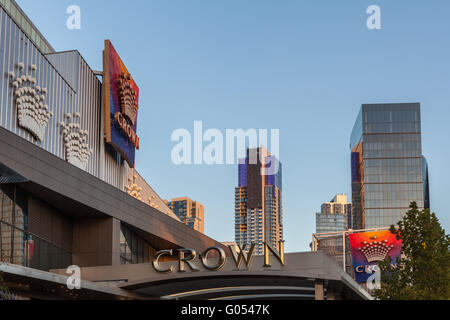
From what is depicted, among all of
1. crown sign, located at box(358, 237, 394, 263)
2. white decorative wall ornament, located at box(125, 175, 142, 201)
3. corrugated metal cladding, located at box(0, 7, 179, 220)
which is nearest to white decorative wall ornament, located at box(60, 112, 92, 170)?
corrugated metal cladding, located at box(0, 7, 179, 220)

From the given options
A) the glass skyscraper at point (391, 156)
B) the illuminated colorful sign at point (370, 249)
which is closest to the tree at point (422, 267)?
the illuminated colorful sign at point (370, 249)

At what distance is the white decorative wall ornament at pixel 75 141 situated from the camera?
35156 mm

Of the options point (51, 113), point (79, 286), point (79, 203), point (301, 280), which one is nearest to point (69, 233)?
point (79, 203)

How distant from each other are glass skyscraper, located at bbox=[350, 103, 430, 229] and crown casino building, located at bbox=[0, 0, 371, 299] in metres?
102

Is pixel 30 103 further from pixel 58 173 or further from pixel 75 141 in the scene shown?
pixel 75 141

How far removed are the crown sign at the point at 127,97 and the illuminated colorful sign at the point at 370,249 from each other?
36.6m

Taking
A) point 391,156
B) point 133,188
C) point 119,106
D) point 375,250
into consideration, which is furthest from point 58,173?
point 391,156

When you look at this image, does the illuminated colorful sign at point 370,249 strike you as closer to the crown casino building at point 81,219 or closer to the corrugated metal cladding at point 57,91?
the crown casino building at point 81,219

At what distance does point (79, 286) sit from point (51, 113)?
12.0 metres

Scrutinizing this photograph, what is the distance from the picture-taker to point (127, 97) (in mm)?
43844

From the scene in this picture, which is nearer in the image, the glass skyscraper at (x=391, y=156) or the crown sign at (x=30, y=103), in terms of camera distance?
the crown sign at (x=30, y=103)

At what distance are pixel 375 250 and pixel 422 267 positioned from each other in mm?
49749

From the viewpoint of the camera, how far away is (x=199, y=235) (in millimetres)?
48438
